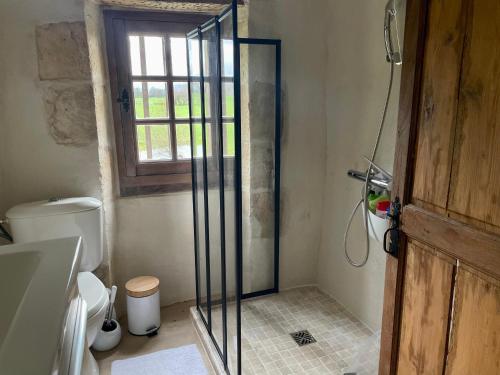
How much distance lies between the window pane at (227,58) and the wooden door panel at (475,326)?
1.02 meters

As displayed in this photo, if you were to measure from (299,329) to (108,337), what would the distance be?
1029 mm

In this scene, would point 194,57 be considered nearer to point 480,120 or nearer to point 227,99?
point 227,99

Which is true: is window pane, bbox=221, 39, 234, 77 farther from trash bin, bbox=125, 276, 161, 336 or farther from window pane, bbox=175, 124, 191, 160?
trash bin, bbox=125, 276, 161, 336

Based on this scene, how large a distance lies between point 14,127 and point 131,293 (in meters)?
1.03

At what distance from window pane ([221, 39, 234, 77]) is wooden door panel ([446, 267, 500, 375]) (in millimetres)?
1022

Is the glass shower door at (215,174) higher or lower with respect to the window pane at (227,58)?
lower

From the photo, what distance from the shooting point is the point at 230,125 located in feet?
4.99

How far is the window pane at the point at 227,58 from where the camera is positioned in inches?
57.1

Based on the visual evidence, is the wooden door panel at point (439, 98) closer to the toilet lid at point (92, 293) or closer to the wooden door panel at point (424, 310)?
the wooden door panel at point (424, 310)

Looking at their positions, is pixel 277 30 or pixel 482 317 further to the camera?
pixel 277 30

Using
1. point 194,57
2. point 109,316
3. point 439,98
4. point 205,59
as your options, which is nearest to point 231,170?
point 205,59

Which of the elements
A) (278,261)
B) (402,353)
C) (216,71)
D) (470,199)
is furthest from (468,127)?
(278,261)

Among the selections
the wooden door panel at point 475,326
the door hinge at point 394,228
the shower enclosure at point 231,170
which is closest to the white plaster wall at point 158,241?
the shower enclosure at point 231,170

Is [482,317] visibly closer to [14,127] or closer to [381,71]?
[381,71]
